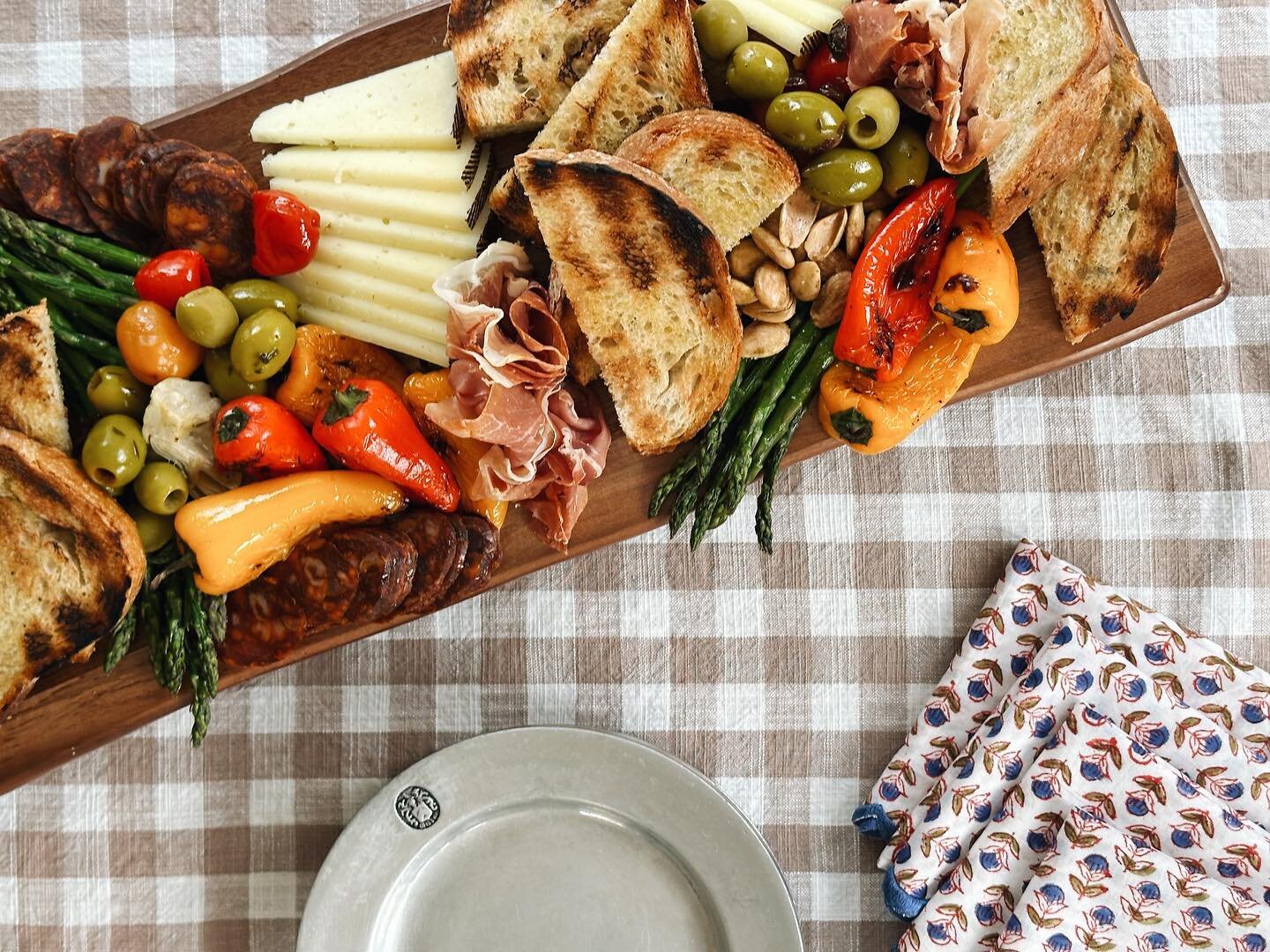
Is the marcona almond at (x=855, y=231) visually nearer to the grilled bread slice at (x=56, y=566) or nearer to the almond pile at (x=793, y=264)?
the almond pile at (x=793, y=264)

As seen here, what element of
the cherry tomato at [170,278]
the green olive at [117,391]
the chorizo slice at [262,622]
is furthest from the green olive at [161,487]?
the cherry tomato at [170,278]

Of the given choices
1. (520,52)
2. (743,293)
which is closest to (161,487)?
(520,52)

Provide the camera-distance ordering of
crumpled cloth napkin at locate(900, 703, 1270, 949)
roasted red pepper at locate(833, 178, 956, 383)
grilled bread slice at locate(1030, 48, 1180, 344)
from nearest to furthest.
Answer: roasted red pepper at locate(833, 178, 956, 383), grilled bread slice at locate(1030, 48, 1180, 344), crumpled cloth napkin at locate(900, 703, 1270, 949)

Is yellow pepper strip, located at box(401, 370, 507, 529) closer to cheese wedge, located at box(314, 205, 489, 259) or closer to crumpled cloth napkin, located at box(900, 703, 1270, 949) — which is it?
cheese wedge, located at box(314, 205, 489, 259)

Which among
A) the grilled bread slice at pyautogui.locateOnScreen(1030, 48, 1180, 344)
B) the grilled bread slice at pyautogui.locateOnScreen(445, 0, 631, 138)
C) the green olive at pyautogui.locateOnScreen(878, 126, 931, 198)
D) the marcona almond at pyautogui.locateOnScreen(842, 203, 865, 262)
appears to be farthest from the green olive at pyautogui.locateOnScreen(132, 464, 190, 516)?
the grilled bread slice at pyautogui.locateOnScreen(1030, 48, 1180, 344)

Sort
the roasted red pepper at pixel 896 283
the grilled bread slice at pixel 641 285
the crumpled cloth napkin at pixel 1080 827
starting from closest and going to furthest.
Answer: the grilled bread slice at pixel 641 285
the roasted red pepper at pixel 896 283
the crumpled cloth napkin at pixel 1080 827

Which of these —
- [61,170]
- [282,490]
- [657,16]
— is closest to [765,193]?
[657,16]
